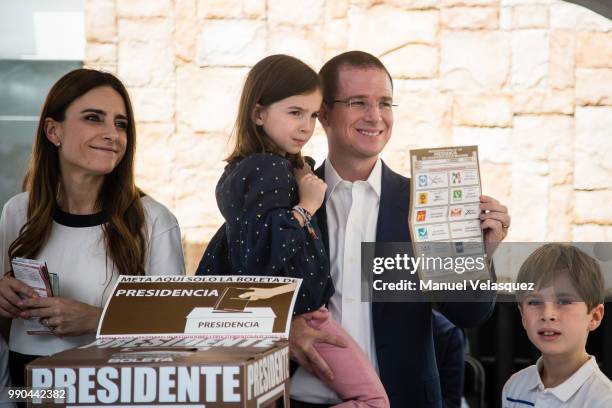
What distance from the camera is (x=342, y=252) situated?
1.90 meters

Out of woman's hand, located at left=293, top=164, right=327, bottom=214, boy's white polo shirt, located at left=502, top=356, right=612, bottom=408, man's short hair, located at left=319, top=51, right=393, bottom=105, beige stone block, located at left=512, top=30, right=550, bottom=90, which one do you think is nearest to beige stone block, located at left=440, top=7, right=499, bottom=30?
beige stone block, located at left=512, top=30, right=550, bottom=90

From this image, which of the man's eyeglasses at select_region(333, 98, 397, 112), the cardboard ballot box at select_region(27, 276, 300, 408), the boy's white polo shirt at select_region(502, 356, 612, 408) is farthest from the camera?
the man's eyeglasses at select_region(333, 98, 397, 112)

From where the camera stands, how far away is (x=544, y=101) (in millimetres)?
3572

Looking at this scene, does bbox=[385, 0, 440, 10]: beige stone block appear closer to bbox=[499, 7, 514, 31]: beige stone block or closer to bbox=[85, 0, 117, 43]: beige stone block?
bbox=[499, 7, 514, 31]: beige stone block

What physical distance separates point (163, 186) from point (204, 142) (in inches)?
10.4

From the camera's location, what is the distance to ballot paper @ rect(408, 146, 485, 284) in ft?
5.87

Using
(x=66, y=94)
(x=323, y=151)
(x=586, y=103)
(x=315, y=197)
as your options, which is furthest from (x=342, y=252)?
(x=586, y=103)

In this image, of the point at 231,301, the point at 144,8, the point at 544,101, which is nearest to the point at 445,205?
the point at 231,301

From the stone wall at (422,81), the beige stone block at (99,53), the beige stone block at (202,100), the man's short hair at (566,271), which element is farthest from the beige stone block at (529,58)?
the man's short hair at (566,271)

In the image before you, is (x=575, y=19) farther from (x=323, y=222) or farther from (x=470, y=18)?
(x=323, y=222)

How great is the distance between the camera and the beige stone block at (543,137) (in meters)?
3.55

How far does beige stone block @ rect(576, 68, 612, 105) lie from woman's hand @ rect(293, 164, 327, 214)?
2127 millimetres

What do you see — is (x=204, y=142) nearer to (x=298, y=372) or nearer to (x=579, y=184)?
(x=579, y=184)

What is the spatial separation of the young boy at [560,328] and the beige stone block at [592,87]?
190 centimetres
